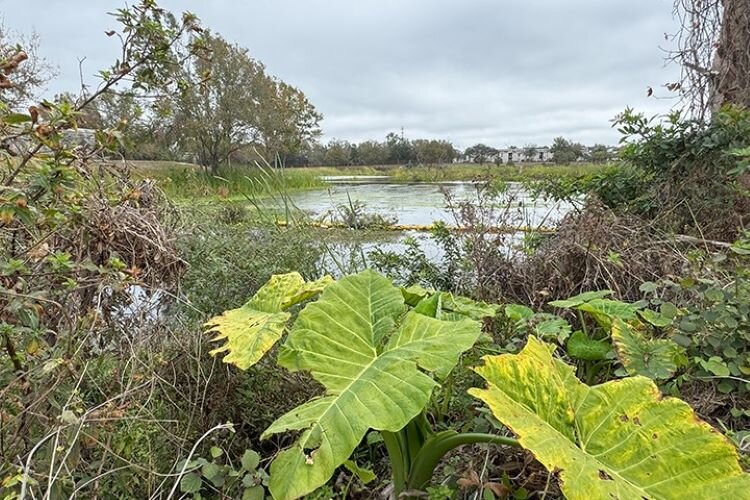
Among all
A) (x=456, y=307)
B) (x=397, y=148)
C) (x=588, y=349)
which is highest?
(x=397, y=148)

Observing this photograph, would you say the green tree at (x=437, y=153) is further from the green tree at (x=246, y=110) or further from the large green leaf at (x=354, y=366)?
the large green leaf at (x=354, y=366)

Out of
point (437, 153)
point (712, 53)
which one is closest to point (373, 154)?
point (437, 153)

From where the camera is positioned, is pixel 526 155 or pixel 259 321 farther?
pixel 526 155

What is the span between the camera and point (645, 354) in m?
1.00

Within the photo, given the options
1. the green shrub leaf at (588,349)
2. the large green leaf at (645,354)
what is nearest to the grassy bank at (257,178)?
the green shrub leaf at (588,349)

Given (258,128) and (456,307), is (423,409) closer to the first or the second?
(456,307)

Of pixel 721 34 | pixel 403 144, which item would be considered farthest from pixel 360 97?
pixel 721 34

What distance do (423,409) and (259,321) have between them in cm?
55

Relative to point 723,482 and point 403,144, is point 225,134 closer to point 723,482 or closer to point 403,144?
point 403,144

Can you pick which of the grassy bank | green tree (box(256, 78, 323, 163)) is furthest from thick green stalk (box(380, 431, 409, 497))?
green tree (box(256, 78, 323, 163))

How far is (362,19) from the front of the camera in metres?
5.16

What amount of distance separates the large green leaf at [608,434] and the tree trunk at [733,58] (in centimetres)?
296

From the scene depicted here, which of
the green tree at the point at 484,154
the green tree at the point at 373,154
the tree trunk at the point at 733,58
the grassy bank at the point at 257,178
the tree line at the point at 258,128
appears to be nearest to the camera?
the grassy bank at the point at 257,178

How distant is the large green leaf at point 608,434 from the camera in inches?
24.3
